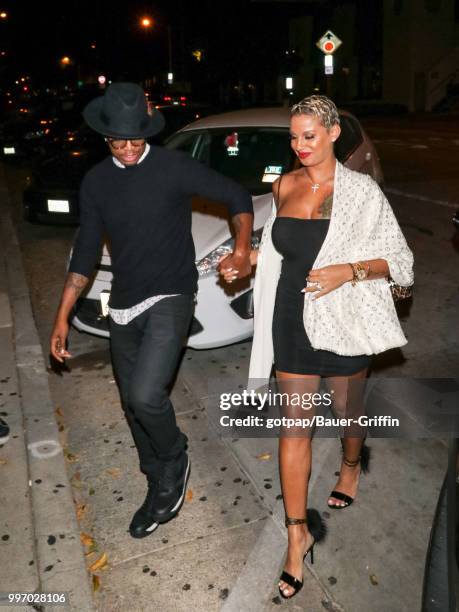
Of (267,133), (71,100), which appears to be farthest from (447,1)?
(267,133)

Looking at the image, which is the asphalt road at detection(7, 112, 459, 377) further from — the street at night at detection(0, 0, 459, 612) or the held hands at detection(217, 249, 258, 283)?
the held hands at detection(217, 249, 258, 283)

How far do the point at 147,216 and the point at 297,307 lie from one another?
810 mm

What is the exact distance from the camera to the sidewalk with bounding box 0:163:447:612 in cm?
299

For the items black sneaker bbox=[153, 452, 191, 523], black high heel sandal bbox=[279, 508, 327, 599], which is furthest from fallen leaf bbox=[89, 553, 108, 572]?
black high heel sandal bbox=[279, 508, 327, 599]

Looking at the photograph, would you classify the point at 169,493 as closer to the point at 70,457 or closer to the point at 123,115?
the point at 70,457

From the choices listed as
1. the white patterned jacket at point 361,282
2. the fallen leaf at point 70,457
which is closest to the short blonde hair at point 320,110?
the white patterned jacket at point 361,282

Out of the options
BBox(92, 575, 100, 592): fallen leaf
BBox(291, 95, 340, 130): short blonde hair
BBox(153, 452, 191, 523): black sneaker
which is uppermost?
BBox(291, 95, 340, 130): short blonde hair

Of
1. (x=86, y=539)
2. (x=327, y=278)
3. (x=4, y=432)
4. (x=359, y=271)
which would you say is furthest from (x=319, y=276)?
(x=4, y=432)

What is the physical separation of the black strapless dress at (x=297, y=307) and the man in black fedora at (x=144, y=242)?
291 mm

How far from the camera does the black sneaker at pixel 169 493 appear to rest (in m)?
3.40

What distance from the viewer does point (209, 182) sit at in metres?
3.15

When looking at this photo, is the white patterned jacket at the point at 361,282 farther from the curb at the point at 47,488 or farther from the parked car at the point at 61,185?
the parked car at the point at 61,185

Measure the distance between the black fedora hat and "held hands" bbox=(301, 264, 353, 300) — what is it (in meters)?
1.03

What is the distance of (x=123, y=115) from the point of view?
2994mm
